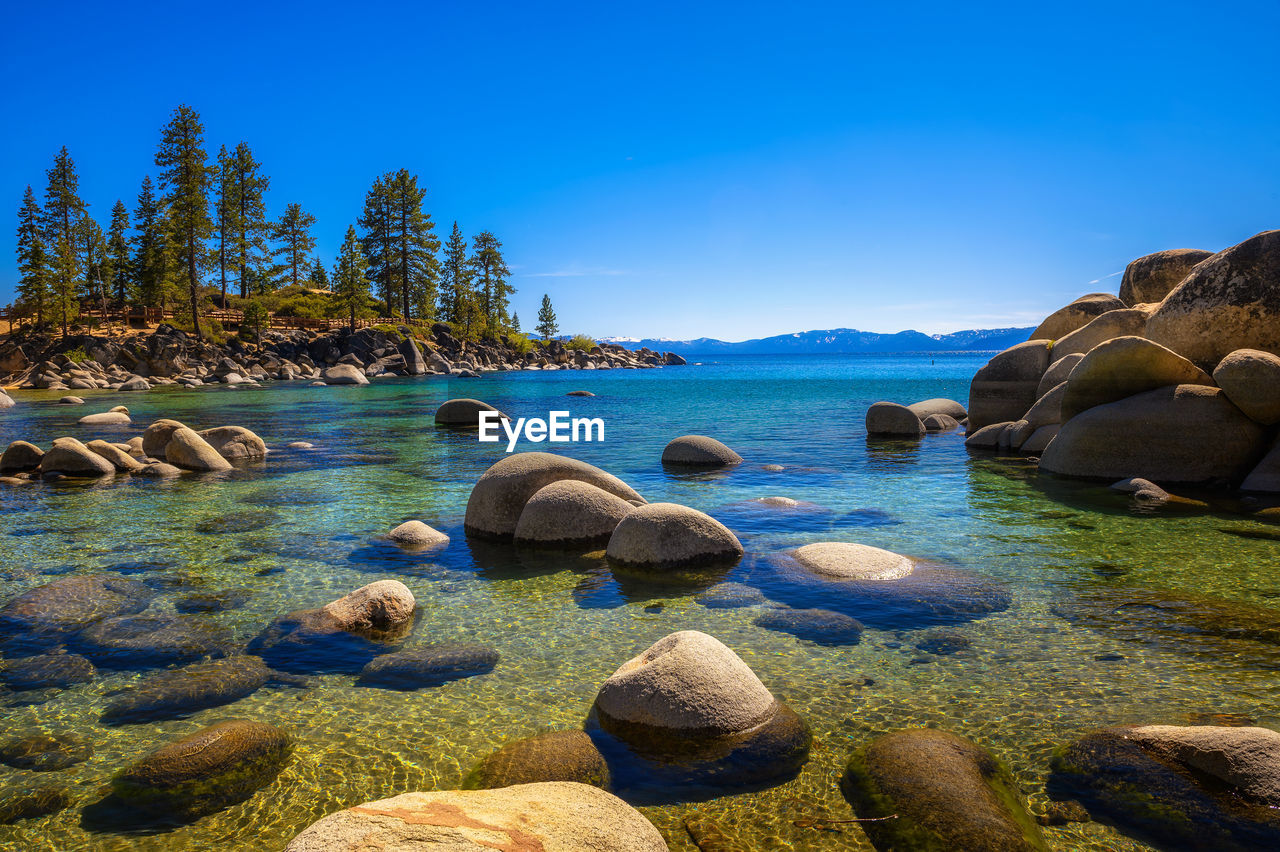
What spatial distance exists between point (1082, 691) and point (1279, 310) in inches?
547

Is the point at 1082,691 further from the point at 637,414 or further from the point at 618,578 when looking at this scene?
the point at 637,414

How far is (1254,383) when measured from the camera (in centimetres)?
1356

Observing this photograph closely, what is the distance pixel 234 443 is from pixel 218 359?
51775 mm

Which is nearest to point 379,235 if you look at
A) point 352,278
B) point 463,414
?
point 352,278

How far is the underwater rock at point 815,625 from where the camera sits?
22.8ft

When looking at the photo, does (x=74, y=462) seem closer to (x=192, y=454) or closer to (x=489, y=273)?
(x=192, y=454)

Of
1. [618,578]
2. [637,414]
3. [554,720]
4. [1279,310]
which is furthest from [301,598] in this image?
[637,414]

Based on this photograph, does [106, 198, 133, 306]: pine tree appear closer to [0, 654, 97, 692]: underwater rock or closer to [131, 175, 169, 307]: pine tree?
[131, 175, 169, 307]: pine tree

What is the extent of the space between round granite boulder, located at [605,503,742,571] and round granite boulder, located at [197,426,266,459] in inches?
564

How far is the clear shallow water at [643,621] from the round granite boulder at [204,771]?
16cm

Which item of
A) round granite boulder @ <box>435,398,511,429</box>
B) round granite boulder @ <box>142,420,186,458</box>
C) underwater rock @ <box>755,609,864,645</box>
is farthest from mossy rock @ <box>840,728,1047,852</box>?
round granite boulder @ <box>435,398,511,429</box>

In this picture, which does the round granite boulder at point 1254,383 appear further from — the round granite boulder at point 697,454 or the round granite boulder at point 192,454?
the round granite boulder at point 192,454

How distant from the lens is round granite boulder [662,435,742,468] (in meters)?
18.0

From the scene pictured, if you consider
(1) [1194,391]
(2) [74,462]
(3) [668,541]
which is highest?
(1) [1194,391]
